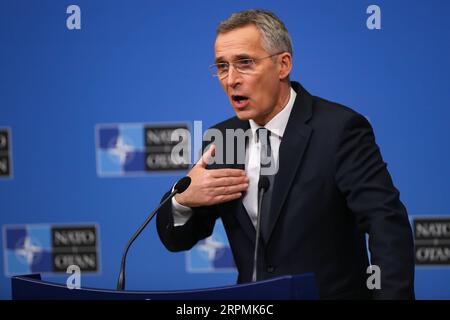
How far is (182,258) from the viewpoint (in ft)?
10.4

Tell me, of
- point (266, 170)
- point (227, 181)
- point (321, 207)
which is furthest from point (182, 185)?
point (321, 207)

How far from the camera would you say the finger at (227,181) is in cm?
185

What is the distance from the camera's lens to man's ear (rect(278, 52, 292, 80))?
2.02m

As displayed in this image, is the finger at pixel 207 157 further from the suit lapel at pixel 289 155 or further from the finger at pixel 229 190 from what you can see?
the suit lapel at pixel 289 155

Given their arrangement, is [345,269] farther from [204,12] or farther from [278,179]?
[204,12]

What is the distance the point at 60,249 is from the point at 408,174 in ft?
5.90

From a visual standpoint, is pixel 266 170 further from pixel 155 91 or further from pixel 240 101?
pixel 155 91

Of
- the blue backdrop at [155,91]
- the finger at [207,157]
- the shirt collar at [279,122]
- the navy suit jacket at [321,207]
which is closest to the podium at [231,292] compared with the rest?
the navy suit jacket at [321,207]

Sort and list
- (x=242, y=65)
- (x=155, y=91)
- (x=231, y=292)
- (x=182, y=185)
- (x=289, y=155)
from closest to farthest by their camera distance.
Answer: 1. (x=231, y=292)
2. (x=182, y=185)
3. (x=289, y=155)
4. (x=242, y=65)
5. (x=155, y=91)

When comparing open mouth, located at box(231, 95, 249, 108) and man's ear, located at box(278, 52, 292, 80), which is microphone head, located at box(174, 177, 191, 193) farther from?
man's ear, located at box(278, 52, 292, 80)

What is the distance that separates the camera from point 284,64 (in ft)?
6.66

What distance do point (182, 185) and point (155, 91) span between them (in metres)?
1.48

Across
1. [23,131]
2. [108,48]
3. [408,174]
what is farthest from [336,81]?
[23,131]

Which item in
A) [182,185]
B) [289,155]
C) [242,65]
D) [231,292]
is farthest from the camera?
[242,65]
